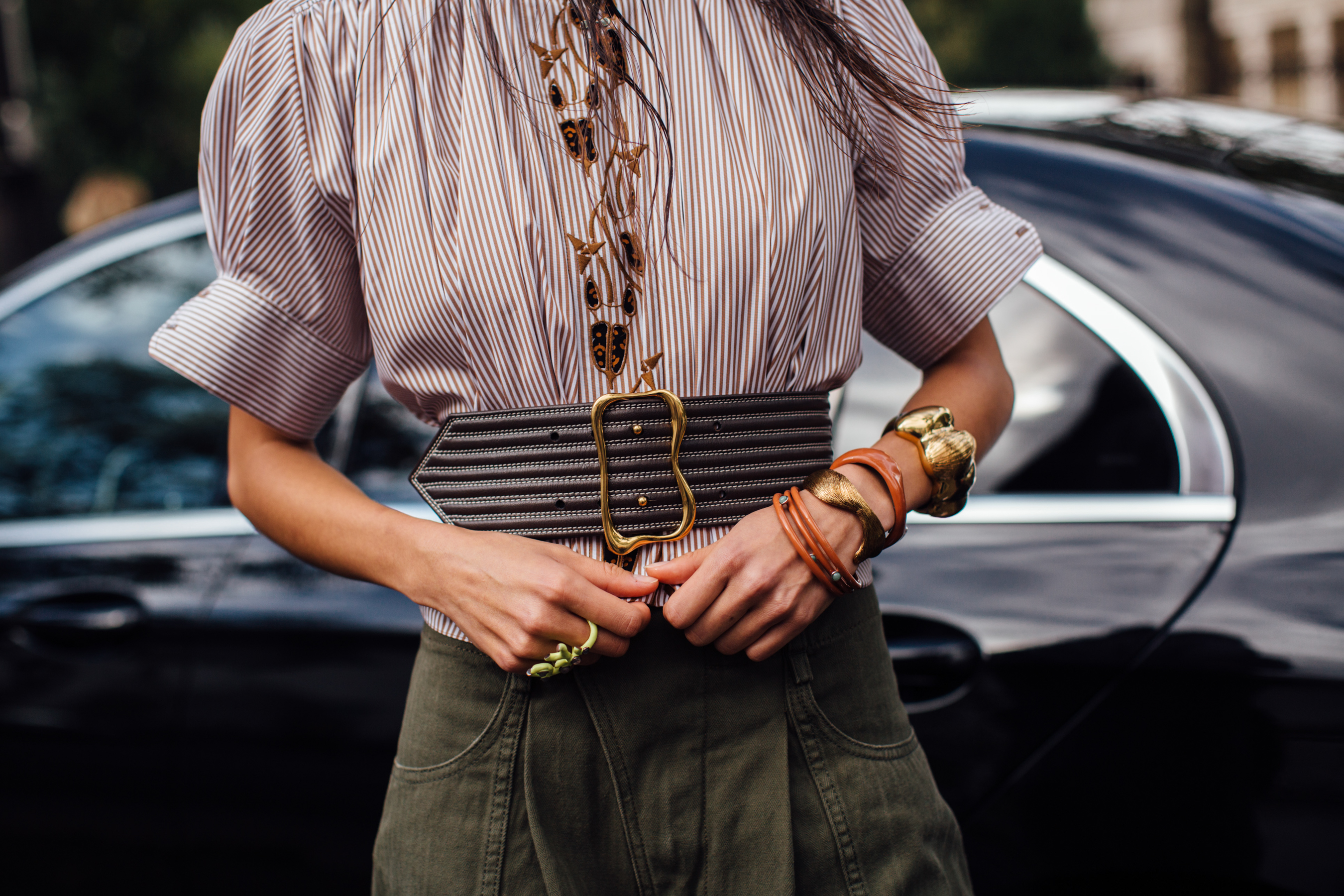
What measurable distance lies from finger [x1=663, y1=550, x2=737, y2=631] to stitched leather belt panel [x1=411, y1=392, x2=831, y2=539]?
7 cm

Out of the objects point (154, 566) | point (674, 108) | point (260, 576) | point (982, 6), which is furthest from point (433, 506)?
point (982, 6)

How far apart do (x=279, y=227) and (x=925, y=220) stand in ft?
2.02

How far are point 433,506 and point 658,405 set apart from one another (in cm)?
24

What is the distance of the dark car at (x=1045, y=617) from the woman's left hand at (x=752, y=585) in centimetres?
63

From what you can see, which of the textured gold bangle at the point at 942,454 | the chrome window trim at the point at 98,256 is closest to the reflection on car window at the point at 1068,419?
the textured gold bangle at the point at 942,454

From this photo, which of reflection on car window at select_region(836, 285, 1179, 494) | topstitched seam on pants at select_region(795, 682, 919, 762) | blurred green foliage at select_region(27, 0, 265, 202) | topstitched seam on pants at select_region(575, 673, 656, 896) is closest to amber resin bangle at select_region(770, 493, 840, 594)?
topstitched seam on pants at select_region(795, 682, 919, 762)

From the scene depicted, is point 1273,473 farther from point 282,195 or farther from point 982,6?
point 982,6

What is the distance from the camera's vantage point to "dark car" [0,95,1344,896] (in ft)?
4.34

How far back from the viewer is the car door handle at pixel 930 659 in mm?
1426

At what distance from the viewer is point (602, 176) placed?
2.97 feet

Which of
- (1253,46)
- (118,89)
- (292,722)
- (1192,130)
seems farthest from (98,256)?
(1253,46)

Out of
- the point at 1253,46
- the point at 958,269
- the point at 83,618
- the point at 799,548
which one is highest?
the point at 958,269

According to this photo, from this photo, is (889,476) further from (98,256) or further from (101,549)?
(98,256)

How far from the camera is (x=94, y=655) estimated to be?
1.87 m
